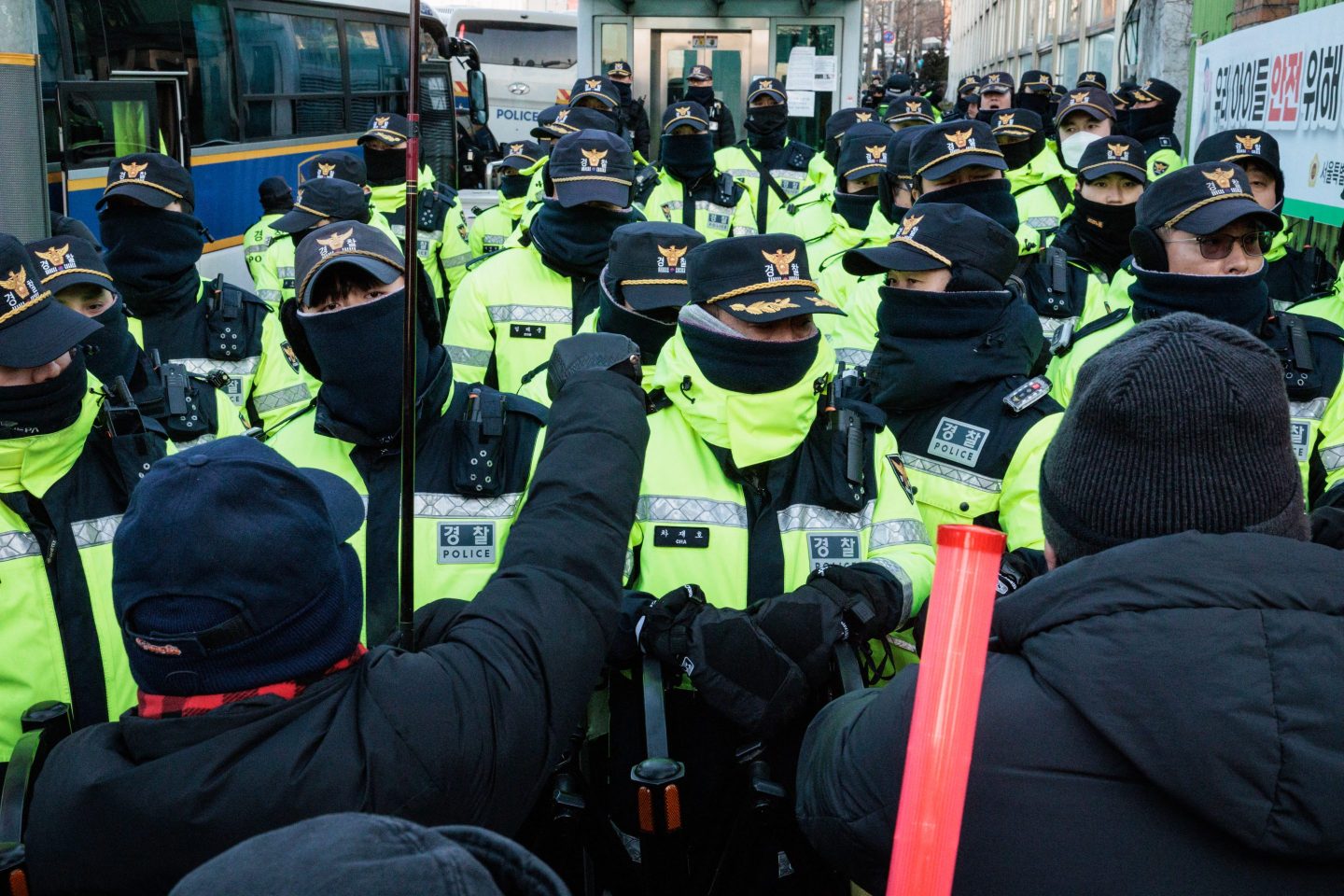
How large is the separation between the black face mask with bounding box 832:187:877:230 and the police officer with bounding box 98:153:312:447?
342cm

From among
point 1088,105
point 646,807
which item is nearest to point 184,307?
point 646,807

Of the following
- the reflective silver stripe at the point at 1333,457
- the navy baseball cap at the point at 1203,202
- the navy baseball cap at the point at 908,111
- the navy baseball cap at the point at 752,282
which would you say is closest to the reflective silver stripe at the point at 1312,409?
the reflective silver stripe at the point at 1333,457

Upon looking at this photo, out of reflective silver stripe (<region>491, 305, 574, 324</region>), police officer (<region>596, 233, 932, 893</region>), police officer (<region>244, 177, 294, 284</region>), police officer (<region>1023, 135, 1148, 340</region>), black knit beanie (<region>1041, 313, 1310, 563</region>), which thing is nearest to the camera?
black knit beanie (<region>1041, 313, 1310, 563</region>)

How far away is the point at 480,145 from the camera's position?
20359mm

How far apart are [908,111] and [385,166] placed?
4.28m

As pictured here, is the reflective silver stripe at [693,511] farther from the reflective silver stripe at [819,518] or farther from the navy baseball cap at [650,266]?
the navy baseball cap at [650,266]

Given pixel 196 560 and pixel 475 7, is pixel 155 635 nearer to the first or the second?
pixel 196 560

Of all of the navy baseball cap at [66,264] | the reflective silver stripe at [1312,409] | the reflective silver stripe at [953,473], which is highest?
the navy baseball cap at [66,264]

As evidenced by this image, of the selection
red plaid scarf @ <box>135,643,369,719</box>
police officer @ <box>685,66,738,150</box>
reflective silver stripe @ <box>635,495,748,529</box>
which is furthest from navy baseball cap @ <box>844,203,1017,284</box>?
police officer @ <box>685,66,738,150</box>

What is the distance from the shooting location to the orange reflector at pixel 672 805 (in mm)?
2432

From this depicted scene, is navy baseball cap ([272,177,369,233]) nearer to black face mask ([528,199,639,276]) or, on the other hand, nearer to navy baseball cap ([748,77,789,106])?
black face mask ([528,199,639,276])

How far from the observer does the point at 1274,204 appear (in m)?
5.39

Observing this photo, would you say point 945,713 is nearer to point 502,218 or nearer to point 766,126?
point 502,218

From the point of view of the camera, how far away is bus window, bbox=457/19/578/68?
24688 millimetres
